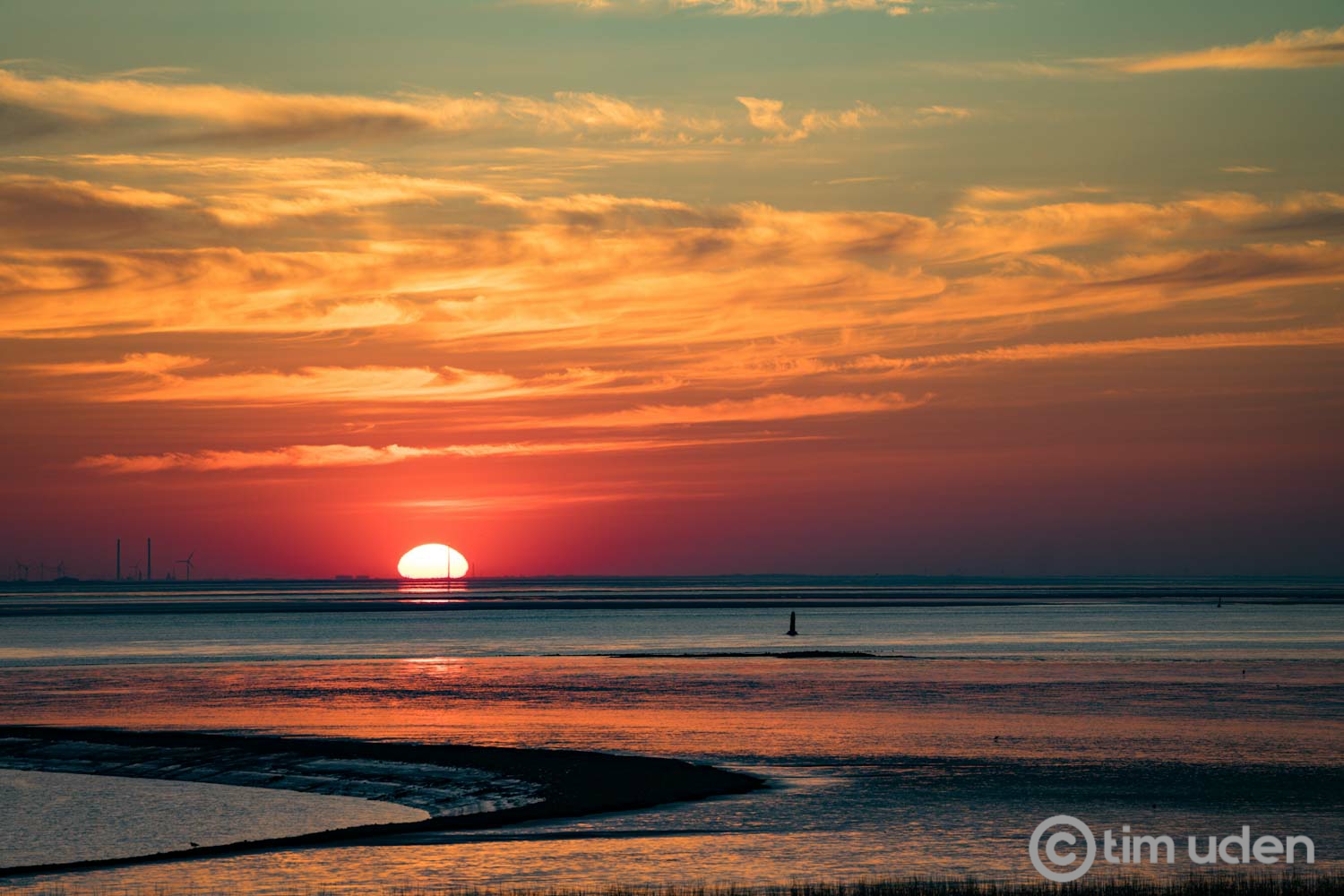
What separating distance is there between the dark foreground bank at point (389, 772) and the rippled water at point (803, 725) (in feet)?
4.32

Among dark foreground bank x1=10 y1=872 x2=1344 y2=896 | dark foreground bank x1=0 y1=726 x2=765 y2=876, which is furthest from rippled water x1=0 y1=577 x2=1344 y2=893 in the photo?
dark foreground bank x1=0 y1=726 x2=765 y2=876

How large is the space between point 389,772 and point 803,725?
14927 millimetres

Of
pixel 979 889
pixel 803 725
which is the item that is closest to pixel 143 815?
pixel 979 889

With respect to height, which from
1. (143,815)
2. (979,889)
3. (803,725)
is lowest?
(143,815)

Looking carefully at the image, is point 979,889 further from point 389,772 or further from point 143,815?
point 389,772

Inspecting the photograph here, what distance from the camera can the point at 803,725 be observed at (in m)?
47.8

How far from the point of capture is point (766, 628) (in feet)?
454

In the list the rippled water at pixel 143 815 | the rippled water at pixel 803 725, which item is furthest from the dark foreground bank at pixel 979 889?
the rippled water at pixel 143 815

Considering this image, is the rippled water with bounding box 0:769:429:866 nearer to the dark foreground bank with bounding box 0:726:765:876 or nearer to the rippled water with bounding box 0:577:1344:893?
the dark foreground bank with bounding box 0:726:765:876

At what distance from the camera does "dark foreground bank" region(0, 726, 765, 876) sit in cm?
3089

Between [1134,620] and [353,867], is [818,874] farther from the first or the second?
[1134,620]

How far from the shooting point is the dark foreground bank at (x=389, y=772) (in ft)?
101

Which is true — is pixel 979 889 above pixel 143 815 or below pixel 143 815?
above

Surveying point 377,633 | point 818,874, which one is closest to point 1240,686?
point 818,874
